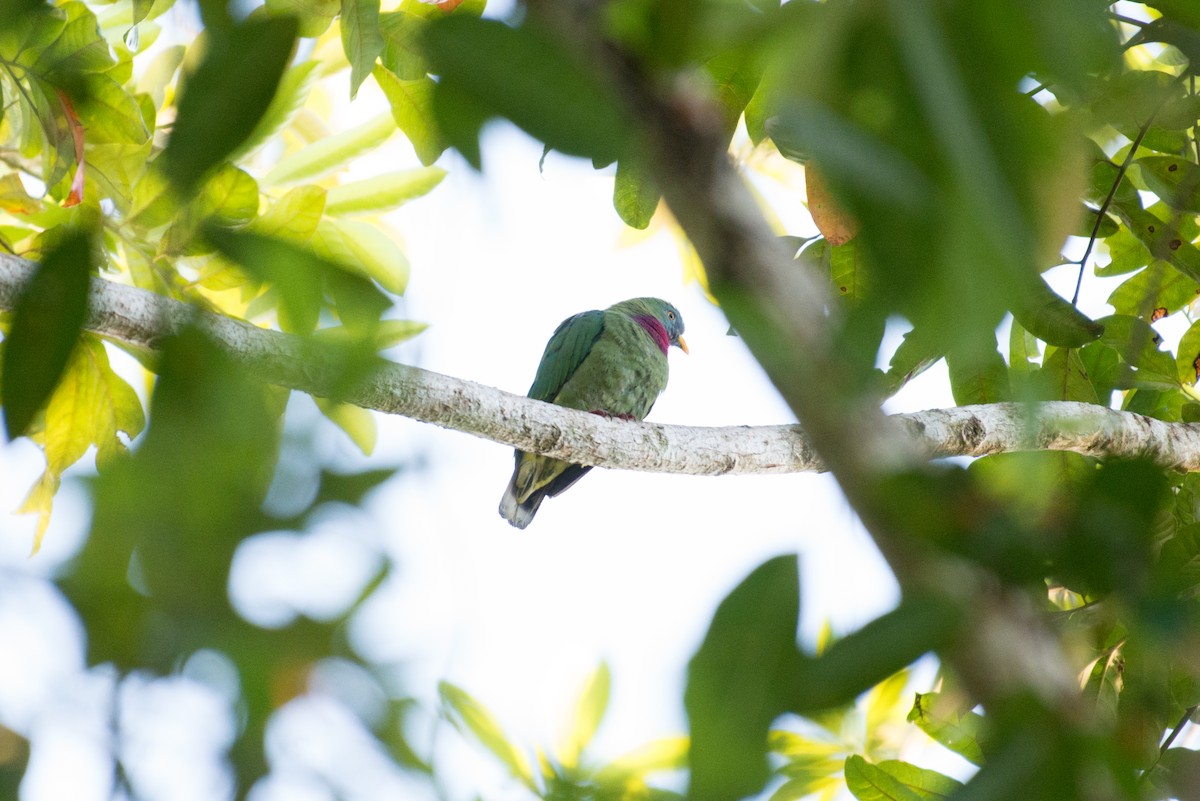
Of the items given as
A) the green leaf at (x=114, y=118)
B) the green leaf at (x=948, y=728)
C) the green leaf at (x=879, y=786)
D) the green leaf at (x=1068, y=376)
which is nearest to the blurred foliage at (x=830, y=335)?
the green leaf at (x=879, y=786)

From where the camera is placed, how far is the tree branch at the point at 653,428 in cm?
177

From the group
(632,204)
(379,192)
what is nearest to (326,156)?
(379,192)

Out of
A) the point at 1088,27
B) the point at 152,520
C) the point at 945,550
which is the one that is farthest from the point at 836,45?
the point at 152,520

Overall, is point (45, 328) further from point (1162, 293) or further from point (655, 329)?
point (655, 329)

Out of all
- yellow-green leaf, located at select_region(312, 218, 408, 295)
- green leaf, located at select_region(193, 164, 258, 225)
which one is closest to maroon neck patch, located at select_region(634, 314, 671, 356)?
green leaf, located at select_region(193, 164, 258, 225)

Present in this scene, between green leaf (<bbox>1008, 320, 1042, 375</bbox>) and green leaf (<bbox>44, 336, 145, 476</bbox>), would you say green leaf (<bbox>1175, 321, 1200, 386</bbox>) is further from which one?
green leaf (<bbox>44, 336, 145, 476</bbox>)

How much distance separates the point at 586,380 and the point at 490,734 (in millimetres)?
3953

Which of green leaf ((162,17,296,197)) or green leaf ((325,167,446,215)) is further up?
green leaf ((162,17,296,197))

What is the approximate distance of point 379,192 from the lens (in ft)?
7.75

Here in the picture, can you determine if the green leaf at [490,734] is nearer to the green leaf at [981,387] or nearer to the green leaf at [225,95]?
the green leaf at [225,95]

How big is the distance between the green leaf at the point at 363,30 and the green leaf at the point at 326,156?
4.71 feet

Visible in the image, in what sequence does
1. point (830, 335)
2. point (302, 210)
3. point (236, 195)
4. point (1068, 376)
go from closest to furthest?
point (830, 335) < point (236, 195) < point (302, 210) < point (1068, 376)

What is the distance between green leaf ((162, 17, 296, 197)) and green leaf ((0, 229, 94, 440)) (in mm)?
77

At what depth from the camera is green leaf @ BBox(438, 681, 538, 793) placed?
43cm
